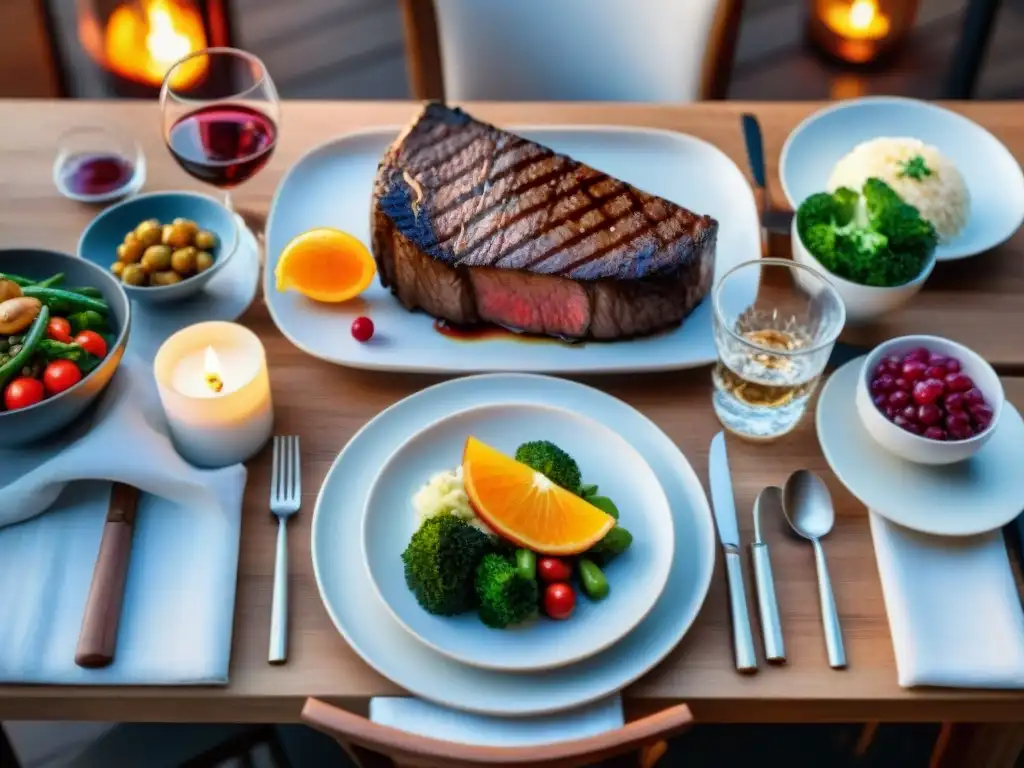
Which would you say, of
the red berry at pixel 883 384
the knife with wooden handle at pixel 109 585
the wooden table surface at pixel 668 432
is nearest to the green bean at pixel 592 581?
the wooden table surface at pixel 668 432

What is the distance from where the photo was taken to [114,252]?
1.72 m

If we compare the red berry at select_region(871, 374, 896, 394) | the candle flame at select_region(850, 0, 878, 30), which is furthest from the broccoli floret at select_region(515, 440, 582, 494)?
the candle flame at select_region(850, 0, 878, 30)

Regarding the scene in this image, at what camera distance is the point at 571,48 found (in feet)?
7.37

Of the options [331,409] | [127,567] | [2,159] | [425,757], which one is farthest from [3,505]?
[2,159]

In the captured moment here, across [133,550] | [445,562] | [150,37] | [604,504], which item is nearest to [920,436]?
[604,504]

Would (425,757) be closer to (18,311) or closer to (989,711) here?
(989,711)

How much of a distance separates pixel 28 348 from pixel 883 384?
1162 millimetres

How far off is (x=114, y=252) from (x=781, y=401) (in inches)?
42.4

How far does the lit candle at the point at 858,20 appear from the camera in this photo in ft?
11.4

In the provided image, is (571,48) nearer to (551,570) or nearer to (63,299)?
(63,299)

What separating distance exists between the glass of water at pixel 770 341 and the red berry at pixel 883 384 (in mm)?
74

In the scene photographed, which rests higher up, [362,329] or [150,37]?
[362,329]

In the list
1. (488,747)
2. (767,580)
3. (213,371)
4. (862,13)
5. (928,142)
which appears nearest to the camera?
(488,747)

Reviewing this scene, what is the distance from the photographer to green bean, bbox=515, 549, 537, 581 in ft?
4.17
